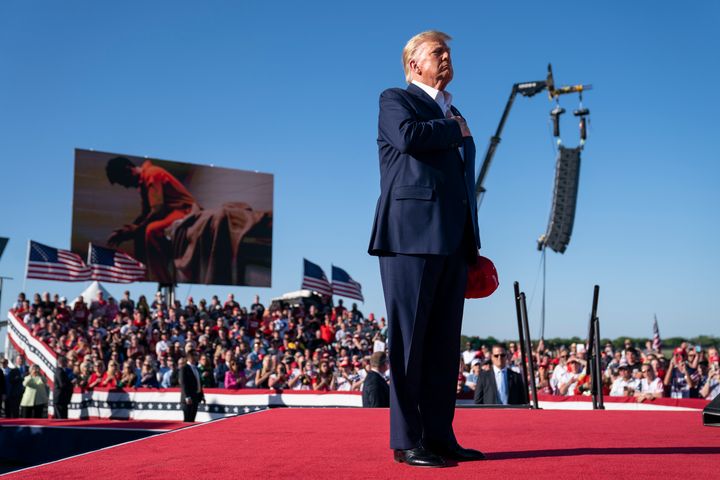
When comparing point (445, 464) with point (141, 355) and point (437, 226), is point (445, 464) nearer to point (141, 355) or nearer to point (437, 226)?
point (437, 226)

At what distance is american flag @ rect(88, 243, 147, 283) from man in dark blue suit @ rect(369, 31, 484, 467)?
26877 mm

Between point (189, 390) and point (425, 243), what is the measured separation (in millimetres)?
11598

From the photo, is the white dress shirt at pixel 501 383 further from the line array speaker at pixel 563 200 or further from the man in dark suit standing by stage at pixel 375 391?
the line array speaker at pixel 563 200

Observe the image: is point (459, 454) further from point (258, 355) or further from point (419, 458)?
point (258, 355)

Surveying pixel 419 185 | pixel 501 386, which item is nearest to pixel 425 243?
pixel 419 185

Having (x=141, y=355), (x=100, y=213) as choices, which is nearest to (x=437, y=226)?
(x=141, y=355)

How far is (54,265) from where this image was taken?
2639 cm

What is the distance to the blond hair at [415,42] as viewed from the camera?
3092 mm

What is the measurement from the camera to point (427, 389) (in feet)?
10.0

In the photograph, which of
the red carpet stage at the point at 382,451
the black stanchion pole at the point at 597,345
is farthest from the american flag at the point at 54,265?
the red carpet stage at the point at 382,451

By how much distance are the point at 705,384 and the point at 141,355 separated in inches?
505

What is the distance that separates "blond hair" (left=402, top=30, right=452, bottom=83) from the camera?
3092 mm

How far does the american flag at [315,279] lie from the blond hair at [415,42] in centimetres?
2541

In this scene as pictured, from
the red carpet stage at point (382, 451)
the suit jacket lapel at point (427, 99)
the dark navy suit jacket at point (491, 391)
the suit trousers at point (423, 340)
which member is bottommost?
the dark navy suit jacket at point (491, 391)
